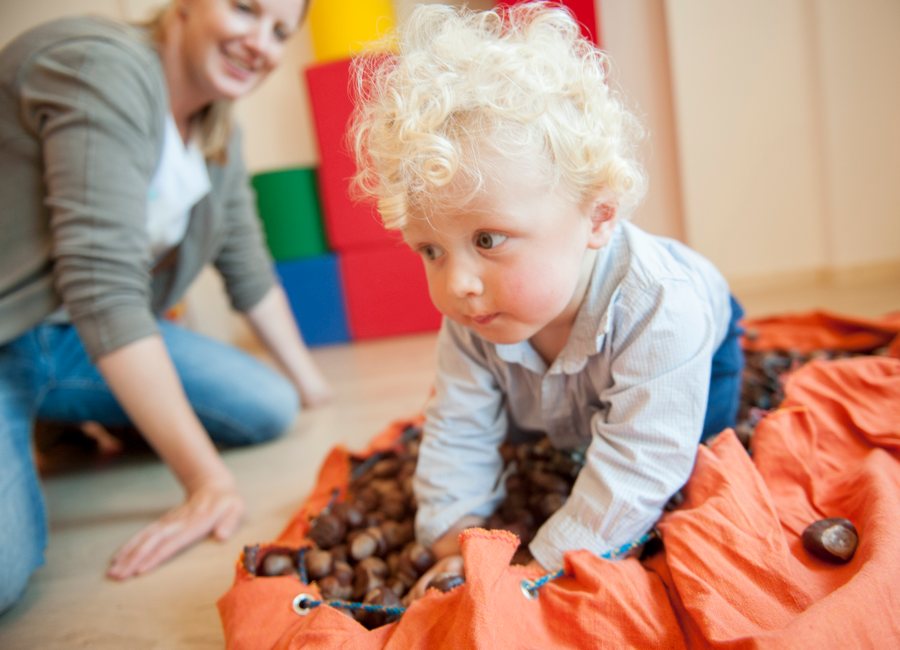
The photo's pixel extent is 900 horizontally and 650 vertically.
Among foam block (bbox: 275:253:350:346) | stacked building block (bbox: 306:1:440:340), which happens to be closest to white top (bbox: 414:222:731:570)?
stacked building block (bbox: 306:1:440:340)

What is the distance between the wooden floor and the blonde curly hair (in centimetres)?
65

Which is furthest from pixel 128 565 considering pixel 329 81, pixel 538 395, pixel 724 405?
pixel 329 81

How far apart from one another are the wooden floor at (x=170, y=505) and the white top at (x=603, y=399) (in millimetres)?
366

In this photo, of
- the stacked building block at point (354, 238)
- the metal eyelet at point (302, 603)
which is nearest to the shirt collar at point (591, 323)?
the metal eyelet at point (302, 603)

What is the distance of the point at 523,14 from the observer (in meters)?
0.94

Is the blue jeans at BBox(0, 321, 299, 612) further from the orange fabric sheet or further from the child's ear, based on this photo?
the child's ear

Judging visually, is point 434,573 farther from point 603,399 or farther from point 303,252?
point 303,252

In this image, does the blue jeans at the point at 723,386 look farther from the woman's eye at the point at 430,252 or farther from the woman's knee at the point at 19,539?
the woman's knee at the point at 19,539

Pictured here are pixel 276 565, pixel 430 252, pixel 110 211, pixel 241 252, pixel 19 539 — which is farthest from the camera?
pixel 241 252

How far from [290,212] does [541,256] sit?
6.20 feet

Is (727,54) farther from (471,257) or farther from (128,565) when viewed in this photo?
(128,565)

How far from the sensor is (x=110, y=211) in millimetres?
1204

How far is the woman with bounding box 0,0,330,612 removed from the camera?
3.90 ft

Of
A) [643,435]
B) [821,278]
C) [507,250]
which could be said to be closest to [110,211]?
[507,250]
